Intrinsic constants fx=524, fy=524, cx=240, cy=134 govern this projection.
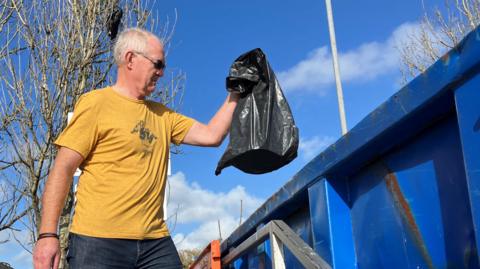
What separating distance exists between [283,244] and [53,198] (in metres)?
0.97

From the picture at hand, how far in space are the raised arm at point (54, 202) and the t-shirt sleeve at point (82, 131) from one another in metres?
0.03

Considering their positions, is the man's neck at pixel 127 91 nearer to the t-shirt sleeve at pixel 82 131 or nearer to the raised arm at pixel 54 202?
the t-shirt sleeve at pixel 82 131

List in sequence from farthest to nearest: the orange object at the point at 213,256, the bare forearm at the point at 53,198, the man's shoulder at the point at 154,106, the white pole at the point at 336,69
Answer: the white pole at the point at 336,69 → the orange object at the point at 213,256 → the man's shoulder at the point at 154,106 → the bare forearm at the point at 53,198

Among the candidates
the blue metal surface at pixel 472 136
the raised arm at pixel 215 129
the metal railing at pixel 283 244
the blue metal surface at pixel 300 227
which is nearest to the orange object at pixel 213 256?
the metal railing at pixel 283 244

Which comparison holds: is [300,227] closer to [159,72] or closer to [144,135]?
[144,135]

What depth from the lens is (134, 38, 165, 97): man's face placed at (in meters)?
2.30

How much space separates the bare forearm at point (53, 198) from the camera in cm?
200

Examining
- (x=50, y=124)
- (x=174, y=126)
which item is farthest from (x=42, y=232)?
(x=50, y=124)

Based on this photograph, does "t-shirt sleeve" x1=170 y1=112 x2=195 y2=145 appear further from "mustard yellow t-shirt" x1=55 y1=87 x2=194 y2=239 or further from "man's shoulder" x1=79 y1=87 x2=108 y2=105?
"man's shoulder" x1=79 y1=87 x2=108 y2=105

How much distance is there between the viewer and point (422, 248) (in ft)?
5.12

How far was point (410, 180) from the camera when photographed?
1635 millimetres

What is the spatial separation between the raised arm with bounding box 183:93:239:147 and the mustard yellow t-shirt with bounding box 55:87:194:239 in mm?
271

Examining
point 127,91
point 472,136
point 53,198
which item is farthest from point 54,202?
point 472,136

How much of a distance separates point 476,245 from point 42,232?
1.50 meters
